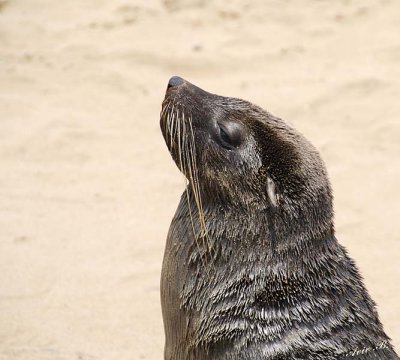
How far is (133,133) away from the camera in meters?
6.75

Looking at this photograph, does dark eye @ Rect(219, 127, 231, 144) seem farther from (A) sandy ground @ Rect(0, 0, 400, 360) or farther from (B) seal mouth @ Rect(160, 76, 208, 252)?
(A) sandy ground @ Rect(0, 0, 400, 360)

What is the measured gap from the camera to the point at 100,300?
476 cm

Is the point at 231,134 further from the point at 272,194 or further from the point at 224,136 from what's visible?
the point at 272,194

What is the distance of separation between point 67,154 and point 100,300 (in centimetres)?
183

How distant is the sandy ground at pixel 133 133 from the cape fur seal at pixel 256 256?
1256mm

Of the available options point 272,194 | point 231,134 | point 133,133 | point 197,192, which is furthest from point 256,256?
point 133,133

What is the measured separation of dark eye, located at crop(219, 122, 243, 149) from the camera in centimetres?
324

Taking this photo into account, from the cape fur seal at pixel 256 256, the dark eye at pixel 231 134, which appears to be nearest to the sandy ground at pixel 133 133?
the cape fur seal at pixel 256 256

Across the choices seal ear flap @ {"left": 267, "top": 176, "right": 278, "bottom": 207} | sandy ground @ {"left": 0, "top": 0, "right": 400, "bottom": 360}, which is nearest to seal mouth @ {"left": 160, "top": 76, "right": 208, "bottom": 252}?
seal ear flap @ {"left": 267, "top": 176, "right": 278, "bottom": 207}

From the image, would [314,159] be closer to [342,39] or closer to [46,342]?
[46,342]

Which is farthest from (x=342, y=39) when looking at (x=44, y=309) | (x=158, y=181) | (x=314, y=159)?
(x=314, y=159)

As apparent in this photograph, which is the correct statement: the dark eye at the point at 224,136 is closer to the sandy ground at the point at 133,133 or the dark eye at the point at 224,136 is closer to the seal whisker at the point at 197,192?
the seal whisker at the point at 197,192

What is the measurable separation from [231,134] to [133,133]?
11.7 feet

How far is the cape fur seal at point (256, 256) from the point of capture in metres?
3.00
